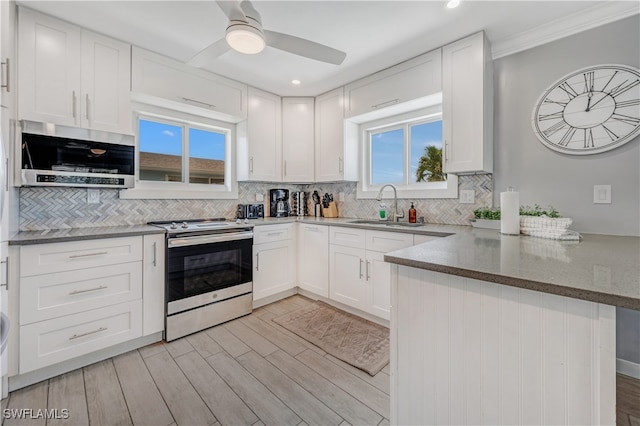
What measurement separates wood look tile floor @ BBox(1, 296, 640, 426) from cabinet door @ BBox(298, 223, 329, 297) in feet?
2.78

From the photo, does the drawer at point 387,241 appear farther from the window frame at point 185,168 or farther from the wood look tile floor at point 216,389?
the window frame at point 185,168

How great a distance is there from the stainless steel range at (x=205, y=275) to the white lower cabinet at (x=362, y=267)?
2.81 ft

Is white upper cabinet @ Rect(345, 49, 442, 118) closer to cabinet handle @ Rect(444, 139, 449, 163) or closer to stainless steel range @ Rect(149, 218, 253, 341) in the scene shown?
cabinet handle @ Rect(444, 139, 449, 163)

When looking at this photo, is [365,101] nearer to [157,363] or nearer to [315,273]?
[315,273]

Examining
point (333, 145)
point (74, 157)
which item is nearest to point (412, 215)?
point (333, 145)

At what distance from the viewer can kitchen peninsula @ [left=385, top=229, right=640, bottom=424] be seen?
742 millimetres

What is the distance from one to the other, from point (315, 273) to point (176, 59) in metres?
2.49

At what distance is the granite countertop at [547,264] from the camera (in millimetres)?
726

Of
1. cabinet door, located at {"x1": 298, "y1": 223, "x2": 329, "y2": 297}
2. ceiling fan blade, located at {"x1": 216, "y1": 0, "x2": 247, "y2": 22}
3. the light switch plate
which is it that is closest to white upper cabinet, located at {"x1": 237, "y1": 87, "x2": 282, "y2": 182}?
cabinet door, located at {"x1": 298, "y1": 223, "x2": 329, "y2": 297}

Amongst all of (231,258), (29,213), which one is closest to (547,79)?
(231,258)

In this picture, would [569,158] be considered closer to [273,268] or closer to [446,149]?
[446,149]

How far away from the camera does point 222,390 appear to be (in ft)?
5.40

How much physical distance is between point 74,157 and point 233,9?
164 centimetres

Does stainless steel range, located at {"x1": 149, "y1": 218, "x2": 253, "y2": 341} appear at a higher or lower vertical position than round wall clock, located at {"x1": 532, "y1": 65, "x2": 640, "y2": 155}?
lower
